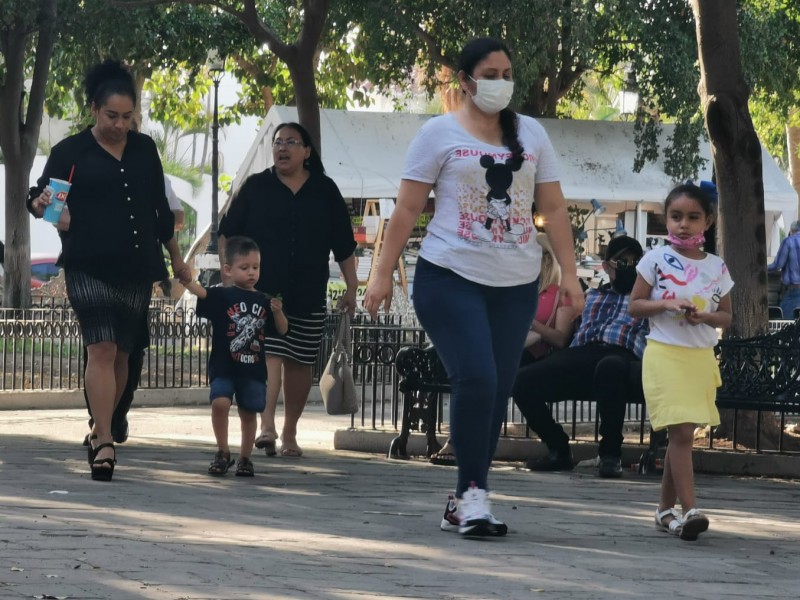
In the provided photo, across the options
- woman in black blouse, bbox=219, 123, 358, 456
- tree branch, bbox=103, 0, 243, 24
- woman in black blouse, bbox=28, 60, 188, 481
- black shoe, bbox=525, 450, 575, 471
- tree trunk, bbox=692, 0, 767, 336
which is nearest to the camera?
woman in black blouse, bbox=28, 60, 188, 481

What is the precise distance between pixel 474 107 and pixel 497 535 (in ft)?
5.82

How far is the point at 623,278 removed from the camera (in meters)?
9.19

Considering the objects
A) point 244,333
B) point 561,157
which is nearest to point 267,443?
point 244,333

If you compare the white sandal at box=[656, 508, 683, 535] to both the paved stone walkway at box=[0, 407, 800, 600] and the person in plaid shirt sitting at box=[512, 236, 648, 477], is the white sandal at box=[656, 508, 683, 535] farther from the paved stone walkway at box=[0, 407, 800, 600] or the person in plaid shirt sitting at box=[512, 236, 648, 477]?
the person in plaid shirt sitting at box=[512, 236, 648, 477]

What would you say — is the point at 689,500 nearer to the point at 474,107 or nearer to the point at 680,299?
the point at 680,299

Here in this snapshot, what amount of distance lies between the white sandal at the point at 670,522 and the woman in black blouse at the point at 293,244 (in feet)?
10.3

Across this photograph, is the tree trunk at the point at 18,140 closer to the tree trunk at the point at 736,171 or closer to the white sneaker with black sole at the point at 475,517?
the tree trunk at the point at 736,171

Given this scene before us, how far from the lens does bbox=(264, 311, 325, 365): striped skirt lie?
30.9ft

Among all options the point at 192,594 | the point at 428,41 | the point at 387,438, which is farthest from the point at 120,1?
the point at 192,594

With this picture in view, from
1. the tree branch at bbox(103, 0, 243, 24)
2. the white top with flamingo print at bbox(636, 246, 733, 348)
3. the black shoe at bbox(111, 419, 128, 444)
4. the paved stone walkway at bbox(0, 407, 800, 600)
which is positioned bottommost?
the paved stone walkway at bbox(0, 407, 800, 600)

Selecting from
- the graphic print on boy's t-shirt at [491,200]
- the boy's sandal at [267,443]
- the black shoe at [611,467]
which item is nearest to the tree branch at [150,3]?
the boy's sandal at [267,443]

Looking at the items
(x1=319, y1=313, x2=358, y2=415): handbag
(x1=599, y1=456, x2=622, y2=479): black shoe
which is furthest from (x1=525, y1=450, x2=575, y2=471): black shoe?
(x1=319, y1=313, x2=358, y2=415): handbag

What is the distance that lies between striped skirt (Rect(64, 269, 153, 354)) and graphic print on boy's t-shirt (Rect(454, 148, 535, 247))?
100 inches

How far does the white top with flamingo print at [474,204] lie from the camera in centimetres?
636
